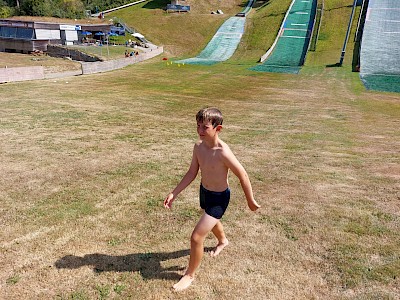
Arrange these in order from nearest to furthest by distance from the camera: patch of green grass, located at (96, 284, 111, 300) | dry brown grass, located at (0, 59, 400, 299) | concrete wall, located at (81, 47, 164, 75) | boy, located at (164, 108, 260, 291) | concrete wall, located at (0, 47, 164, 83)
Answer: boy, located at (164, 108, 260, 291) < patch of green grass, located at (96, 284, 111, 300) < dry brown grass, located at (0, 59, 400, 299) < concrete wall, located at (0, 47, 164, 83) < concrete wall, located at (81, 47, 164, 75)

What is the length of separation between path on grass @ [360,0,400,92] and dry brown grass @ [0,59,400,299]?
14021mm

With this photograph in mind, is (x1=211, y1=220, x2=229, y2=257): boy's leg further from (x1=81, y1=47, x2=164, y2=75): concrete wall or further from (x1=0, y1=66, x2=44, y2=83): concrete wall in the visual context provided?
(x1=81, y1=47, x2=164, y2=75): concrete wall

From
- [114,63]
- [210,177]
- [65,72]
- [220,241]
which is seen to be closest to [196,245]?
[210,177]

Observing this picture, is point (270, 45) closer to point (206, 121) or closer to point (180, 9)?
point (180, 9)

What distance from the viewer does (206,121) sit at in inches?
173

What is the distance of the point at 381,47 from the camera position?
129 ft

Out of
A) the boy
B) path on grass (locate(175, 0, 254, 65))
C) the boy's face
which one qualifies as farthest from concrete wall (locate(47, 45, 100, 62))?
the boy's face

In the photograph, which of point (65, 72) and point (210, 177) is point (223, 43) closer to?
point (65, 72)

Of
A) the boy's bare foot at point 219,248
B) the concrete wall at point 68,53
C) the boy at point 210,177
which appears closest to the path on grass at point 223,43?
the concrete wall at point 68,53

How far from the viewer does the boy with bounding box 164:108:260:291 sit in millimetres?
4488

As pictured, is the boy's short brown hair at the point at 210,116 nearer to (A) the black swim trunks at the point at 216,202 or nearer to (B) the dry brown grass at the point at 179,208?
(A) the black swim trunks at the point at 216,202

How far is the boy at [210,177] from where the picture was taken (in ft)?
14.7

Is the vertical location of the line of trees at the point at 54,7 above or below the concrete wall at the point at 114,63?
above

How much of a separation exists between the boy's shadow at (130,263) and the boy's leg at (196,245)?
0.26m
